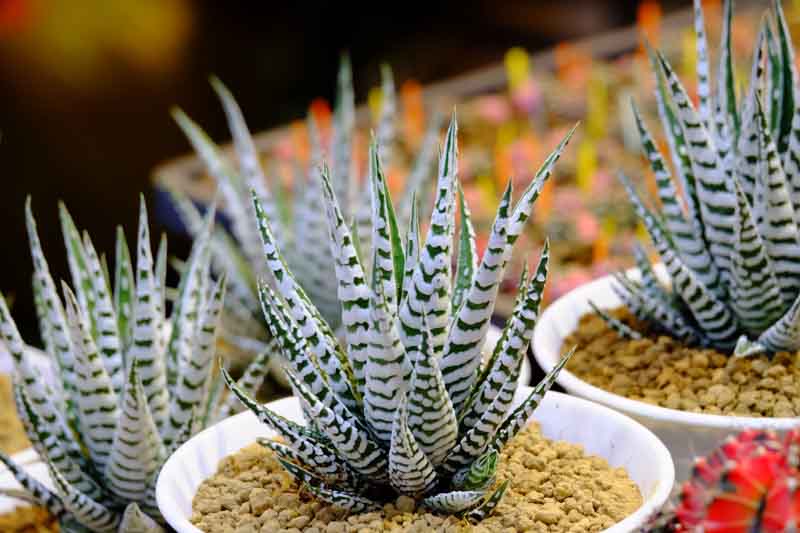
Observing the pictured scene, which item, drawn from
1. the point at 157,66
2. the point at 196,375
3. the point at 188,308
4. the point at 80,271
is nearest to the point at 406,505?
the point at 196,375

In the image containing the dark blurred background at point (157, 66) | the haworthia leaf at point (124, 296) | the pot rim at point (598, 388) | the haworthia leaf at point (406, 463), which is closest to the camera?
the haworthia leaf at point (406, 463)

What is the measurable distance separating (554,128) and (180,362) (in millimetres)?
2067

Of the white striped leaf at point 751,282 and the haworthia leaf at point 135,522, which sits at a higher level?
the white striped leaf at point 751,282

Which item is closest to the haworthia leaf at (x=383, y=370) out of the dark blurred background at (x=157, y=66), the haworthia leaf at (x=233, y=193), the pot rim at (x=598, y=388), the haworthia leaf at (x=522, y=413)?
the haworthia leaf at (x=522, y=413)

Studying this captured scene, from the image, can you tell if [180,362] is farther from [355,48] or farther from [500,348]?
[355,48]

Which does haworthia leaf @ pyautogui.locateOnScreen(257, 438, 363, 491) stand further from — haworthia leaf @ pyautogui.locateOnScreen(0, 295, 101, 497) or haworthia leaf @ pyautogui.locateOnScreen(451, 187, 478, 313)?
haworthia leaf @ pyautogui.locateOnScreen(0, 295, 101, 497)

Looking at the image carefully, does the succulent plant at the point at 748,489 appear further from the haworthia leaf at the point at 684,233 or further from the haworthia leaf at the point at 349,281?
the haworthia leaf at the point at 684,233

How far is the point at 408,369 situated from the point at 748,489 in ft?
1.38

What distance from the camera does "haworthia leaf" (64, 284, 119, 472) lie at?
141cm

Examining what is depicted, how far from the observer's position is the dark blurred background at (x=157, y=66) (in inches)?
161

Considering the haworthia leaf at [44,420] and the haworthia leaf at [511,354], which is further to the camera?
the haworthia leaf at [44,420]

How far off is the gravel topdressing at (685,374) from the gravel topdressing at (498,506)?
0.58ft

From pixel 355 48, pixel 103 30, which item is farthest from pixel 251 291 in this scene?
pixel 355 48

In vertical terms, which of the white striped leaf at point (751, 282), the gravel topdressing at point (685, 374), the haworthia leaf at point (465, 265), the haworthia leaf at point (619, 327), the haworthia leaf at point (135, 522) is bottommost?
the haworthia leaf at point (135, 522)
